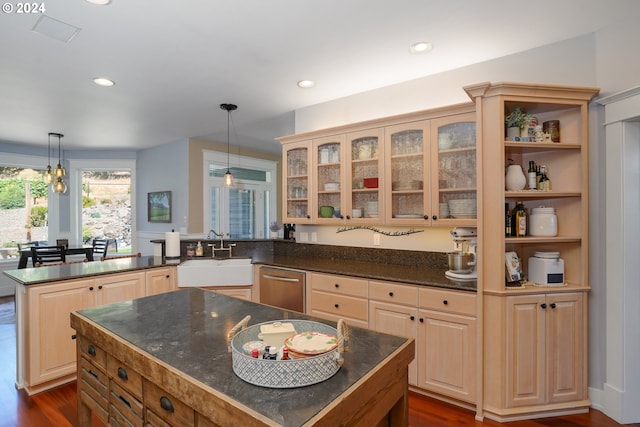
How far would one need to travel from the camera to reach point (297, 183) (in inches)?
148

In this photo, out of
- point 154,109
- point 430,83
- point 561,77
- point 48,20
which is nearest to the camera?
point 48,20

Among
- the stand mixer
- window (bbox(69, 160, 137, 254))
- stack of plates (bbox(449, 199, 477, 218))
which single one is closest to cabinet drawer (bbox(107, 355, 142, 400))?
the stand mixer

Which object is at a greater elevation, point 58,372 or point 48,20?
point 48,20

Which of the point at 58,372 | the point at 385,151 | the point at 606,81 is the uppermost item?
the point at 606,81

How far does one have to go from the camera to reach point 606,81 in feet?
7.61

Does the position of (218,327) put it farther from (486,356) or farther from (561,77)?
(561,77)

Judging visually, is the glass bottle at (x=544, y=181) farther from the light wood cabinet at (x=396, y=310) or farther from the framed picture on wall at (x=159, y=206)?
the framed picture on wall at (x=159, y=206)

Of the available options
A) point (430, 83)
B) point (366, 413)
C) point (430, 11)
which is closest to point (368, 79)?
point (430, 83)

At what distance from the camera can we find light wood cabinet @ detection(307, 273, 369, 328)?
2756mm

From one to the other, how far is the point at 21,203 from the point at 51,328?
4.57 meters

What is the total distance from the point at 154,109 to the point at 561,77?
399 cm

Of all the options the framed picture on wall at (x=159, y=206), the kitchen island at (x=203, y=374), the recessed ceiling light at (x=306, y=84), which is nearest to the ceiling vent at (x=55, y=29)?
the recessed ceiling light at (x=306, y=84)

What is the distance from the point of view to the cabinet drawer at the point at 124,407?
132 cm

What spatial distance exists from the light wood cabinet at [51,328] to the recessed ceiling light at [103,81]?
1759 millimetres
